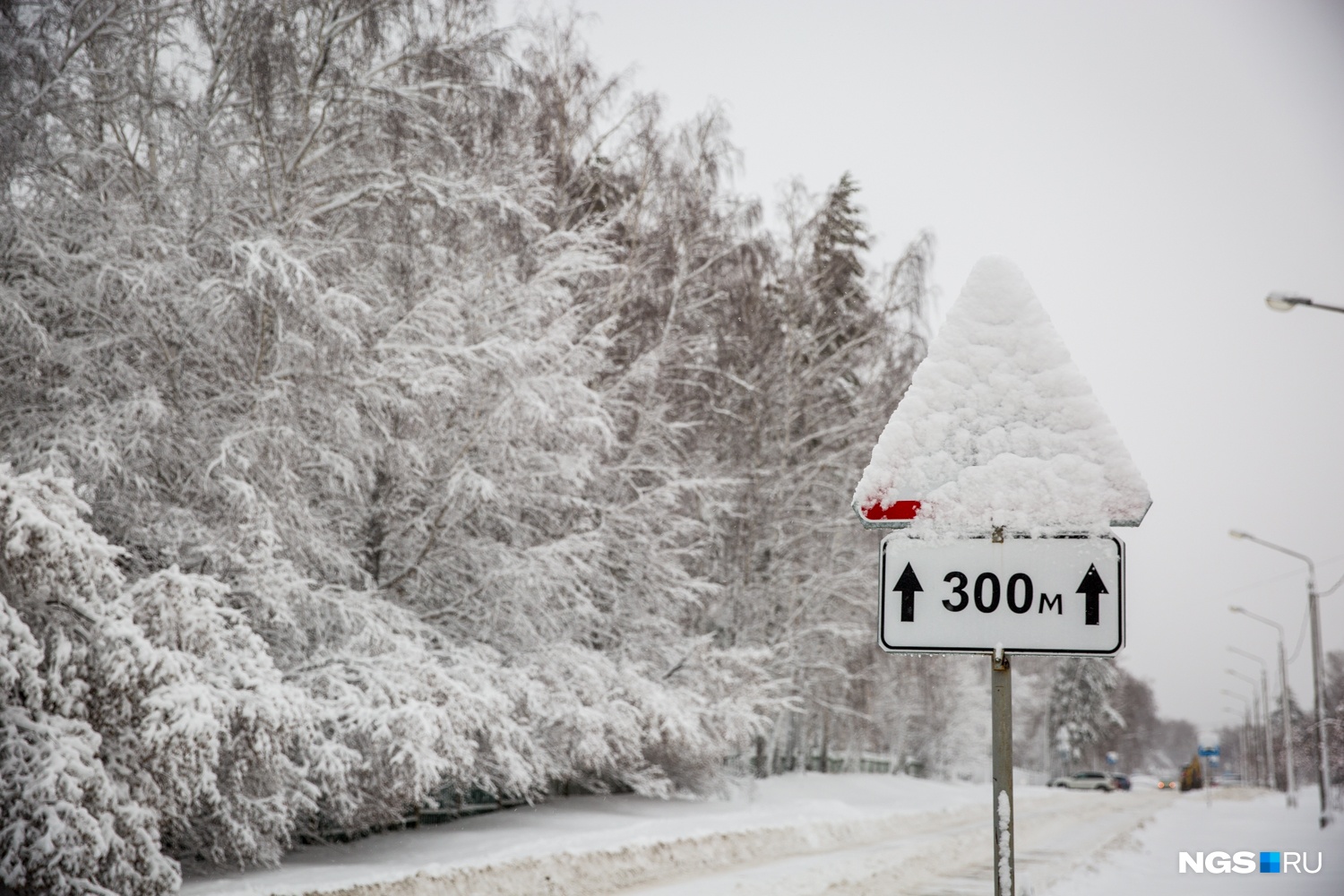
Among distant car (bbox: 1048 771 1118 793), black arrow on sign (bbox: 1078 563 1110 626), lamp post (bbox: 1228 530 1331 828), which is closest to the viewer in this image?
black arrow on sign (bbox: 1078 563 1110 626)

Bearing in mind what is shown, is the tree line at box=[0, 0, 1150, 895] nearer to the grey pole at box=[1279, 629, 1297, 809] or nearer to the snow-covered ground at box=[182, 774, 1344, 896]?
the snow-covered ground at box=[182, 774, 1344, 896]

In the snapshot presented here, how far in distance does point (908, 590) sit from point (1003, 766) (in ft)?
1.77

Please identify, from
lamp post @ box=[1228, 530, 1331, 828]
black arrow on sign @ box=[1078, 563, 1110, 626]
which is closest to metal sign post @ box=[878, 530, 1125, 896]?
black arrow on sign @ box=[1078, 563, 1110, 626]

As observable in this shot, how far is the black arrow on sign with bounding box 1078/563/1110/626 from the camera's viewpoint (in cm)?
322

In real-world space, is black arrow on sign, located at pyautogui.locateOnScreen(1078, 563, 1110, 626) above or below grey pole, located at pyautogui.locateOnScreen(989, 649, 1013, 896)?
above

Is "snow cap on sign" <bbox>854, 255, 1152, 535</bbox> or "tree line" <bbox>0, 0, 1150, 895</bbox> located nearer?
"snow cap on sign" <bbox>854, 255, 1152, 535</bbox>

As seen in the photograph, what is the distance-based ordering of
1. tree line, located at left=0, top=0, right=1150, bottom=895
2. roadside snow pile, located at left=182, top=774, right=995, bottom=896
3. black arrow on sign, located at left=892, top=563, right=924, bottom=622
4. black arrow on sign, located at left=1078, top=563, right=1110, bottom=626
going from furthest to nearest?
roadside snow pile, located at left=182, top=774, right=995, bottom=896, tree line, located at left=0, top=0, right=1150, bottom=895, black arrow on sign, located at left=892, top=563, right=924, bottom=622, black arrow on sign, located at left=1078, top=563, right=1110, bottom=626

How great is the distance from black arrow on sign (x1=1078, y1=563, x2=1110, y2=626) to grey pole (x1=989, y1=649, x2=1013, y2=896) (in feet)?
0.81

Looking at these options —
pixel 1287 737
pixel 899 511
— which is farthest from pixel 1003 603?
pixel 1287 737

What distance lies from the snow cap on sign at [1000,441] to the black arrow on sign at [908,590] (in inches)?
5.2

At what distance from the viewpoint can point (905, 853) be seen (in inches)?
727

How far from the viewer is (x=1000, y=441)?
3.46 metres

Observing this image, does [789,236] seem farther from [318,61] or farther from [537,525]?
[318,61]

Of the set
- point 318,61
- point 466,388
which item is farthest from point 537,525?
point 318,61
